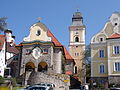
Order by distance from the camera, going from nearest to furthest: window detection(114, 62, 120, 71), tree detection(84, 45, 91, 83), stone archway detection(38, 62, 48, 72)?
window detection(114, 62, 120, 71) → stone archway detection(38, 62, 48, 72) → tree detection(84, 45, 91, 83)

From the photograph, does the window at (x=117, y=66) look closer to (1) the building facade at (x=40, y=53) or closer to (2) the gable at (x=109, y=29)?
(2) the gable at (x=109, y=29)

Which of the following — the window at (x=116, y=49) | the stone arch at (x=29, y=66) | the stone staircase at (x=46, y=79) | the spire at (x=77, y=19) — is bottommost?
the stone staircase at (x=46, y=79)

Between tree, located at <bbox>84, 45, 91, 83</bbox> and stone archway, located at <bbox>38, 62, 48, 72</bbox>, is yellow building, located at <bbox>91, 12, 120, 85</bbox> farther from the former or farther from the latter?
tree, located at <bbox>84, 45, 91, 83</bbox>

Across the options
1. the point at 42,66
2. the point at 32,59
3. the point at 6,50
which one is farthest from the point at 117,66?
the point at 6,50

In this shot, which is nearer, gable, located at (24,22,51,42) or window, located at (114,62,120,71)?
window, located at (114,62,120,71)

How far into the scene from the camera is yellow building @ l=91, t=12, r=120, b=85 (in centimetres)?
4521

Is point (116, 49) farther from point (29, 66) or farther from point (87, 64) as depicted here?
point (87, 64)

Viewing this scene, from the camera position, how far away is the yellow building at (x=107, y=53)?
45206 mm

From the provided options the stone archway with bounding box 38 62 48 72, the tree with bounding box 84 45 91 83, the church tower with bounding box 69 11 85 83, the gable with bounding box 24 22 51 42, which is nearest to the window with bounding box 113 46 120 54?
the gable with bounding box 24 22 51 42

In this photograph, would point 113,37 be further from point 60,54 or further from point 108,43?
point 60,54

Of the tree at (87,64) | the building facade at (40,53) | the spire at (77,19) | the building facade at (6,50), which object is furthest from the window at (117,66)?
the spire at (77,19)

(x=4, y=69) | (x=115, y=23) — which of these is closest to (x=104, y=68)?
(x=115, y=23)

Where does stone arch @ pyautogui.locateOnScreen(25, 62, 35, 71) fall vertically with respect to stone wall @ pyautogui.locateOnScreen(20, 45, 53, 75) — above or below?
below

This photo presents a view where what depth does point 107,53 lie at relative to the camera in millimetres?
46500
